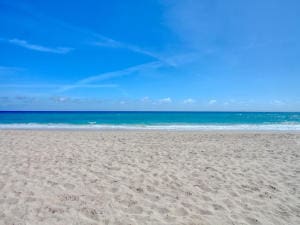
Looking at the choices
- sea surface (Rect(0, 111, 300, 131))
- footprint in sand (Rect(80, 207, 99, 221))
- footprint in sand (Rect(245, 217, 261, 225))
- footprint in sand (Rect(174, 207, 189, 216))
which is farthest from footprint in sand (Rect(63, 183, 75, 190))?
sea surface (Rect(0, 111, 300, 131))

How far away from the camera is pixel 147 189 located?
170 inches

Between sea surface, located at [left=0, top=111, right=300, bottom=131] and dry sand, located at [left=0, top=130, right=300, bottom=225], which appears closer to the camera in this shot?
dry sand, located at [left=0, top=130, right=300, bottom=225]

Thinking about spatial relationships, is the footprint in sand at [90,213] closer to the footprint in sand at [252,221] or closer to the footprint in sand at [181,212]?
the footprint in sand at [181,212]

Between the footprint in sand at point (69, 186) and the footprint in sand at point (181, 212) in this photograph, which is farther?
the footprint in sand at point (69, 186)

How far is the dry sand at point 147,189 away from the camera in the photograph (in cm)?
330

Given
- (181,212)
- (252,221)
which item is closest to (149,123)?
(181,212)

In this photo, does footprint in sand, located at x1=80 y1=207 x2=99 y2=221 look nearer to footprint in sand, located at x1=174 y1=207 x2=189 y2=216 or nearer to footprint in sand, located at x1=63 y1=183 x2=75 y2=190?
footprint in sand, located at x1=63 y1=183 x2=75 y2=190

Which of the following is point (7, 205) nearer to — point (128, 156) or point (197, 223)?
point (197, 223)

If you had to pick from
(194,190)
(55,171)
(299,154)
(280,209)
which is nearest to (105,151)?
(55,171)

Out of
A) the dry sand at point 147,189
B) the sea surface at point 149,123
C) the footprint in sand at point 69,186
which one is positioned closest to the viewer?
the dry sand at point 147,189

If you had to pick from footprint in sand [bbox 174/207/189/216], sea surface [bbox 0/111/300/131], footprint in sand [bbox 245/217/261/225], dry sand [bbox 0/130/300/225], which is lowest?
footprint in sand [bbox 245/217/261/225]

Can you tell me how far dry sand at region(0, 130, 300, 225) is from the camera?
3.30 meters

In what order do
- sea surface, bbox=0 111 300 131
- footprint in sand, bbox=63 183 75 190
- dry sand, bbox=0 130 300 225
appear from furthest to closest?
sea surface, bbox=0 111 300 131
footprint in sand, bbox=63 183 75 190
dry sand, bbox=0 130 300 225

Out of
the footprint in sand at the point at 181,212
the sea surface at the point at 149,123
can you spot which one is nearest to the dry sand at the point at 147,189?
the footprint in sand at the point at 181,212
